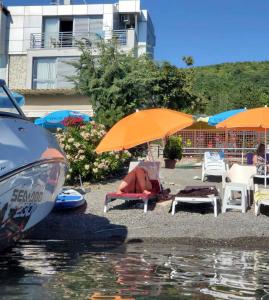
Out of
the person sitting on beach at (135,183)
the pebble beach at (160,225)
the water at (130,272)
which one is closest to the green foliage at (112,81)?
the person sitting on beach at (135,183)

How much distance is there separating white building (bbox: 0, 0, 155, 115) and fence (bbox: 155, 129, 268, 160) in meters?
10.4

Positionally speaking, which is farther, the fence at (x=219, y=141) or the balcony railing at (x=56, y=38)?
the balcony railing at (x=56, y=38)

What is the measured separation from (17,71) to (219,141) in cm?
1568

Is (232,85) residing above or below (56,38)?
above

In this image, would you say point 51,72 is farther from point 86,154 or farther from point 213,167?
point 86,154

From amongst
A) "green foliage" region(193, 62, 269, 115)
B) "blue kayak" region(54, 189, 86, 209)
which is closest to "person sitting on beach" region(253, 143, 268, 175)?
"blue kayak" region(54, 189, 86, 209)

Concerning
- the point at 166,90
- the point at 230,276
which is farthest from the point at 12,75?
the point at 230,276

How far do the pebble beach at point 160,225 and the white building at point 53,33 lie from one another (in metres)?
21.2

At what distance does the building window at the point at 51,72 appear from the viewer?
30766mm

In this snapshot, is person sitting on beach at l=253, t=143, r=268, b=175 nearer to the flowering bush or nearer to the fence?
the flowering bush

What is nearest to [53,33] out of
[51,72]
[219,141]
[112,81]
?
[51,72]

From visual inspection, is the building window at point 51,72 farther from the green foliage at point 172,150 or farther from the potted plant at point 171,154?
the potted plant at point 171,154

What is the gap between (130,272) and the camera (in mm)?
6480

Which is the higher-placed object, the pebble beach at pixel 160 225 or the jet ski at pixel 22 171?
the jet ski at pixel 22 171
